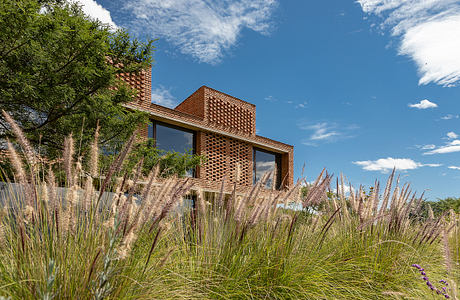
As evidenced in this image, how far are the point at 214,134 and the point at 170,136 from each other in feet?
7.36

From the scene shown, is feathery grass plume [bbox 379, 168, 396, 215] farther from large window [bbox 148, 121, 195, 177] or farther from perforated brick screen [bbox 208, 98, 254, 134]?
perforated brick screen [bbox 208, 98, 254, 134]

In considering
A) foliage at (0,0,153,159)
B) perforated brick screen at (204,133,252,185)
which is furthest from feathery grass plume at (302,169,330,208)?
perforated brick screen at (204,133,252,185)

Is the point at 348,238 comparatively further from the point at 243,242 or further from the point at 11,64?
the point at 11,64

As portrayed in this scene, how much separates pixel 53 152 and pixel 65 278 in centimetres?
619

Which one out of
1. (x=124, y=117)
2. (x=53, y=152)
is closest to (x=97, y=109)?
(x=124, y=117)

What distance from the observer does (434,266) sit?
10.5 feet

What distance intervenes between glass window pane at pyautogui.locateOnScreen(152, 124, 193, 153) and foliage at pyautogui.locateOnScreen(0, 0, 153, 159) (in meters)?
5.44

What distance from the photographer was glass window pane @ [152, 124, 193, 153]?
13023 millimetres

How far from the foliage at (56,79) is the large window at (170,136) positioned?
206 inches

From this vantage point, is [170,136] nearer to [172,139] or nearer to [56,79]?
[172,139]

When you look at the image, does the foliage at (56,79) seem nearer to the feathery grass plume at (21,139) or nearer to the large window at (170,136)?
the feathery grass plume at (21,139)

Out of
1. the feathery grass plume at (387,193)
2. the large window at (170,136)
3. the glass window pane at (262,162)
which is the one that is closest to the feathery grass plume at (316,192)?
the feathery grass plume at (387,193)

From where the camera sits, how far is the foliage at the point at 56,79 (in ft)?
17.9

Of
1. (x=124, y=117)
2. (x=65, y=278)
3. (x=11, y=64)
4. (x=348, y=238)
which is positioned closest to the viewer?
(x=65, y=278)
